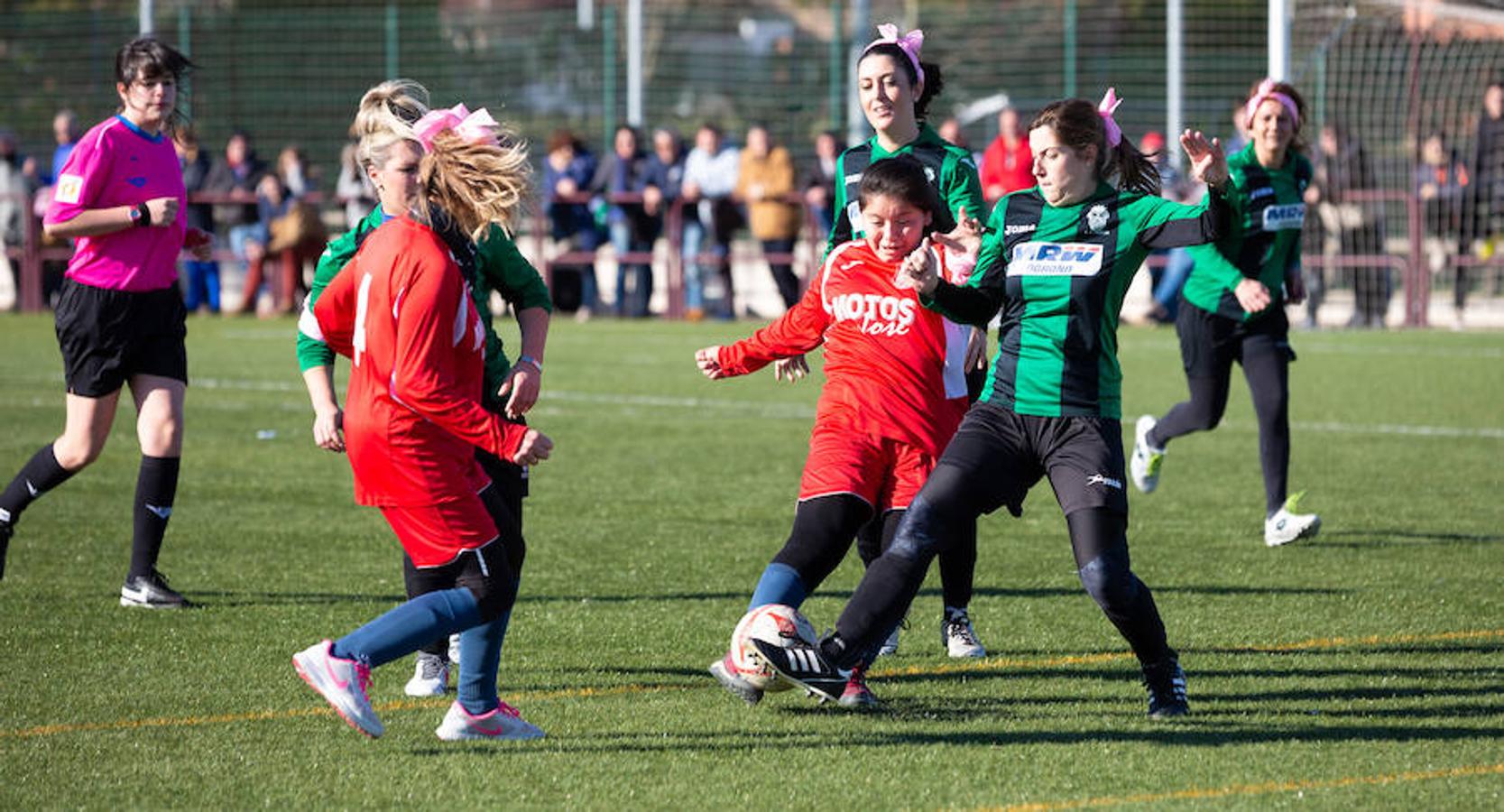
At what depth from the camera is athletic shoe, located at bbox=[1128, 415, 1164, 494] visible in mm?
9773

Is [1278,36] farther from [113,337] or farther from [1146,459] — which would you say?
[113,337]

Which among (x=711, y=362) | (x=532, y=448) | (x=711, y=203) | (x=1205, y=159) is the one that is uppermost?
(x=1205, y=159)

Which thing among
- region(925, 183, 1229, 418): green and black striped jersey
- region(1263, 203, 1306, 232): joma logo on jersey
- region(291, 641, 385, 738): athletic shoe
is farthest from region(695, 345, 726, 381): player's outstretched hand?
region(1263, 203, 1306, 232): joma logo on jersey

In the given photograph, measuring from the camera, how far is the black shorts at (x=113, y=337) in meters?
7.55

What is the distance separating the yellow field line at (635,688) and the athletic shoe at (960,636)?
7cm

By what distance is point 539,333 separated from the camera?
5871 mm

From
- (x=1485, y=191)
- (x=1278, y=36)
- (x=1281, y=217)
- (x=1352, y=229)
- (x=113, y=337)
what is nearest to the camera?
(x=113, y=337)

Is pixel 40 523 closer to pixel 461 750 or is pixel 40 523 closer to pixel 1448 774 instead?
pixel 461 750

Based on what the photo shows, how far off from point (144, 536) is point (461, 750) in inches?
107

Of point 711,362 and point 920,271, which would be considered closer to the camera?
point 920,271

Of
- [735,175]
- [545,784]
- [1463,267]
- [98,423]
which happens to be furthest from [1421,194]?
[545,784]

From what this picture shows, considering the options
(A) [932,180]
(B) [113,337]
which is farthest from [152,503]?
(A) [932,180]

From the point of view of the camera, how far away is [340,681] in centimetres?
504

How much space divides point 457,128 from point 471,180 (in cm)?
17
